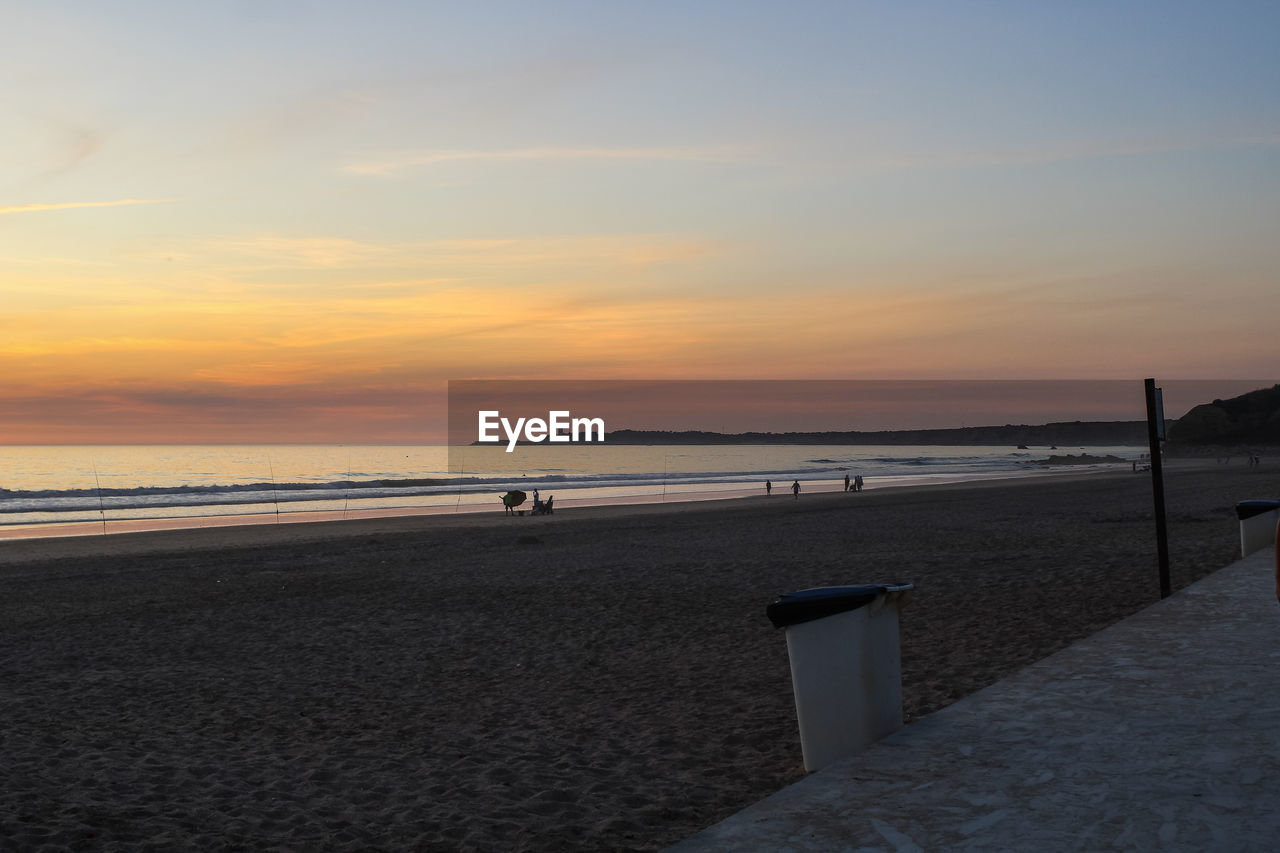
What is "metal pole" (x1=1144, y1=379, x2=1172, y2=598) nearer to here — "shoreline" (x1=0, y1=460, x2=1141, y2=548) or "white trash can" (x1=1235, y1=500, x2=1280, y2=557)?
"white trash can" (x1=1235, y1=500, x2=1280, y2=557)

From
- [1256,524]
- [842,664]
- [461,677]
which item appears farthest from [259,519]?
[842,664]

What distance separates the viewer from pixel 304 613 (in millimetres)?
12781

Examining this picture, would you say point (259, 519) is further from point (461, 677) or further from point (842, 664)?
point (842, 664)

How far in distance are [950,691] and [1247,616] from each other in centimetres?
269

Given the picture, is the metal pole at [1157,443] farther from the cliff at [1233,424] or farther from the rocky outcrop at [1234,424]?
the rocky outcrop at [1234,424]

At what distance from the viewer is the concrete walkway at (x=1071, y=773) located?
3.49 metres

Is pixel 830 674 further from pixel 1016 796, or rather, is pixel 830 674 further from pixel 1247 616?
pixel 1247 616

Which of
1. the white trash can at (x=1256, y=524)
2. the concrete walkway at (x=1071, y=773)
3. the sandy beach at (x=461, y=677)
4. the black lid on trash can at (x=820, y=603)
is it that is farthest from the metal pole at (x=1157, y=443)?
the black lid on trash can at (x=820, y=603)

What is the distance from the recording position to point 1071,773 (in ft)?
13.6

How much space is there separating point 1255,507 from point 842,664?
9288 millimetres

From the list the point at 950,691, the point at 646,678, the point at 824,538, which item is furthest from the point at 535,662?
the point at 824,538

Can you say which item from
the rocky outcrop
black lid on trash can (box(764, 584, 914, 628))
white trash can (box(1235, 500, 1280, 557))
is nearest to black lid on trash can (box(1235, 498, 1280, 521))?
white trash can (box(1235, 500, 1280, 557))

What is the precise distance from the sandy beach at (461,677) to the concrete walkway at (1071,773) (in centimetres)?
98

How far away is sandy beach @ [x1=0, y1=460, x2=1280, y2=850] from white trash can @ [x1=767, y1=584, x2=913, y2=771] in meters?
0.58
